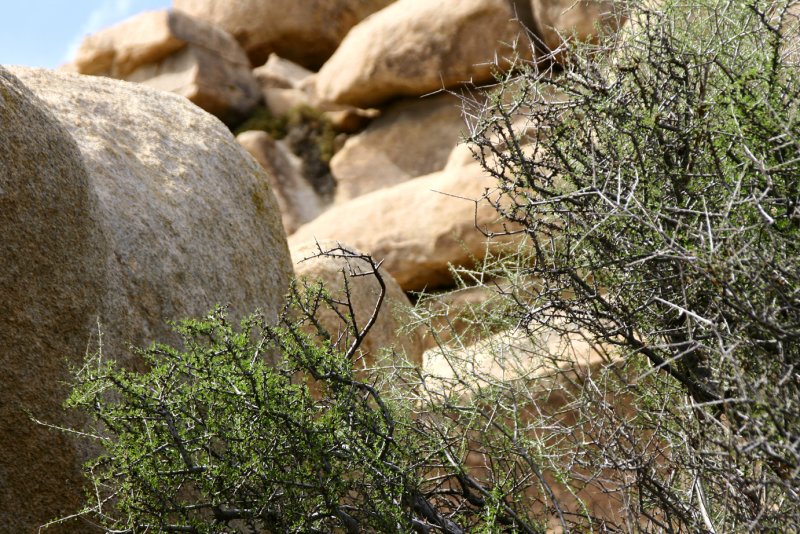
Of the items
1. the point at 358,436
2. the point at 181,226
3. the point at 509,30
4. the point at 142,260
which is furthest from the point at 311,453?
the point at 509,30

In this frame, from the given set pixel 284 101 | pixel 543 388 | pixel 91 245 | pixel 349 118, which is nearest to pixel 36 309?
pixel 91 245

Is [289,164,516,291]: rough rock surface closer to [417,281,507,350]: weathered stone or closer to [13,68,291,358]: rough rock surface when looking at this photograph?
[417,281,507,350]: weathered stone

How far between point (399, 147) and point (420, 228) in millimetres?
2218

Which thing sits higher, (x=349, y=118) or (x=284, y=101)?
(x=284, y=101)

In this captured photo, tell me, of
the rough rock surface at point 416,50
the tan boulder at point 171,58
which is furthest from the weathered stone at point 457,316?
the tan boulder at point 171,58

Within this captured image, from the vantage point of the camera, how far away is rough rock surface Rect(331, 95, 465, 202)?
1045cm

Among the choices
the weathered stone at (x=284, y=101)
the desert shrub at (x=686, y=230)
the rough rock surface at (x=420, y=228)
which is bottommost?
the rough rock surface at (x=420, y=228)

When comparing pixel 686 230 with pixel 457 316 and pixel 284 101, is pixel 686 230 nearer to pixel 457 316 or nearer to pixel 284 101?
pixel 457 316

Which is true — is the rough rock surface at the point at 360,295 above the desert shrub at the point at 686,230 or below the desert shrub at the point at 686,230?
below

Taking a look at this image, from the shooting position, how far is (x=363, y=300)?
5270 millimetres

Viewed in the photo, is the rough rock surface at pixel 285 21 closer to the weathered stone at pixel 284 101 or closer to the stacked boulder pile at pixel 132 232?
the weathered stone at pixel 284 101

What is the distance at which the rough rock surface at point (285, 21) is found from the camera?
12062 millimetres

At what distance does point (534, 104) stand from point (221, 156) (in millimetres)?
2076

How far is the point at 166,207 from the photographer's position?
138 inches
